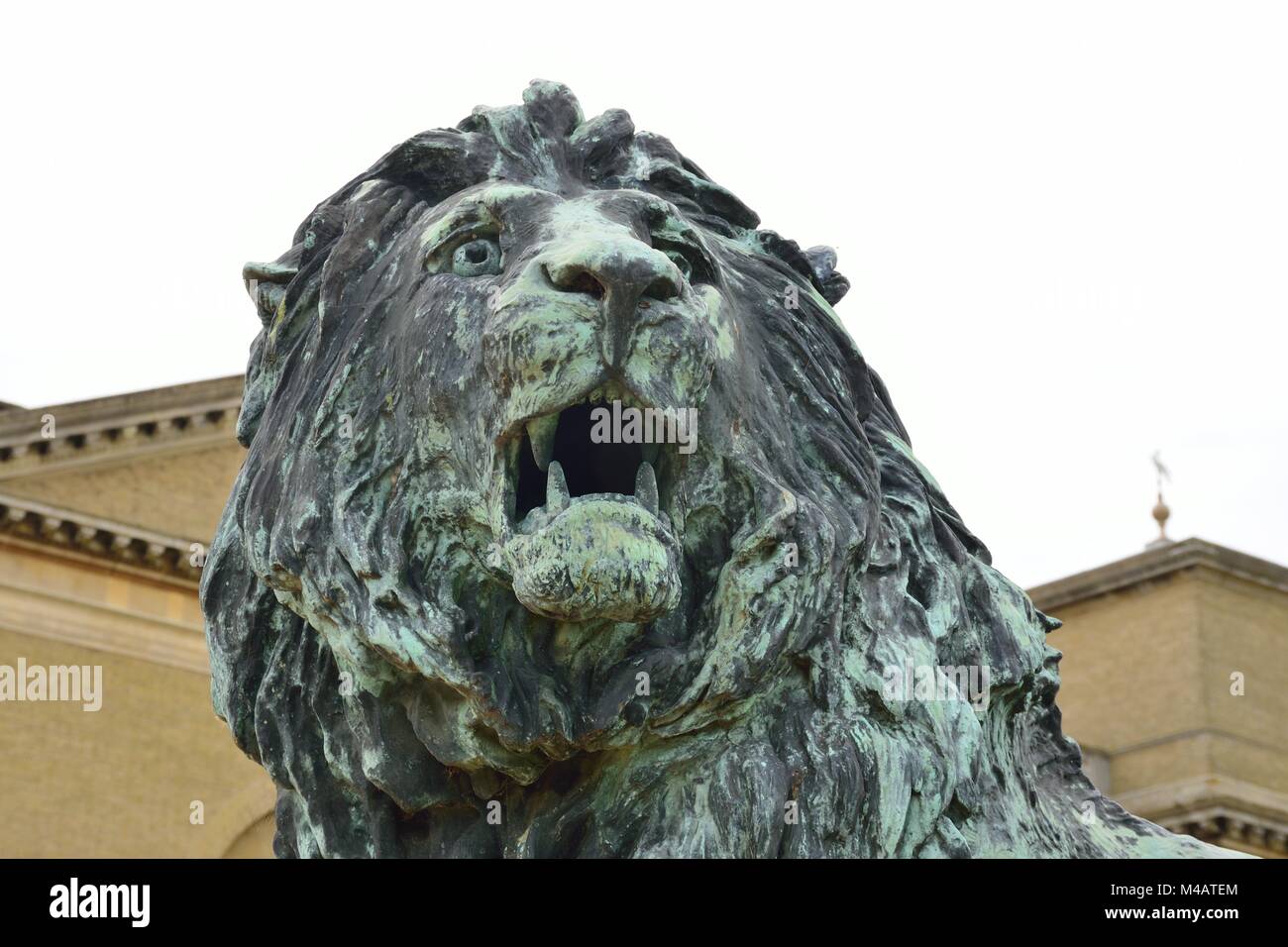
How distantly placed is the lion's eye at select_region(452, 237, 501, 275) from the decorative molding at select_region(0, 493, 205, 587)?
24.9 meters

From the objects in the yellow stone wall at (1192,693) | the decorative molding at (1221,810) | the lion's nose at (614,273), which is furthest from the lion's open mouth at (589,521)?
the yellow stone wall at (1192,693)

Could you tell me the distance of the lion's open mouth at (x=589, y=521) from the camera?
8.96 feet

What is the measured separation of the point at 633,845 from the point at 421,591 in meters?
0.43

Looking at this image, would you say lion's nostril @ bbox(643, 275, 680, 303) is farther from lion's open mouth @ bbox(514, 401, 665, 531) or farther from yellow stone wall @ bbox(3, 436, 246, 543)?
yellow stone wall @ bbox(3, 436, 246, 543)

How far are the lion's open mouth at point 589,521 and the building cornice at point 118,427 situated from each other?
87.5 ft

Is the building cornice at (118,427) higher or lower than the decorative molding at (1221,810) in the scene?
higher

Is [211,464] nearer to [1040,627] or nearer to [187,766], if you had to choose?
[187,766]

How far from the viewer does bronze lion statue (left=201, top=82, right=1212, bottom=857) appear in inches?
113

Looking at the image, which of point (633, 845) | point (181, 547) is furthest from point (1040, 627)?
point (181, 547)

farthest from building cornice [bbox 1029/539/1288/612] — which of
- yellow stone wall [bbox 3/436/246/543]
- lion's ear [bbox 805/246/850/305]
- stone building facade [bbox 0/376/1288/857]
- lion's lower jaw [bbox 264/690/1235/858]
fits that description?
lion's lower jaw [bbox 264/690/1235/858]

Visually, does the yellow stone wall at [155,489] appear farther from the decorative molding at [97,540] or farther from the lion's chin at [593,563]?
the lion's chin at [593,563]

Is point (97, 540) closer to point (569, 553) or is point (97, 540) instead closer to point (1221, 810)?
point (1221, 810)

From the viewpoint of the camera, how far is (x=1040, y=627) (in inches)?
141
